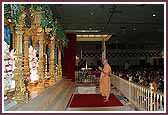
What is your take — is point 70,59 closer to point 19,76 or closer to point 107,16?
point 107,16

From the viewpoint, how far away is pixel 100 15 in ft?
41.6

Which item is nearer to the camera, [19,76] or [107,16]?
[19,76]

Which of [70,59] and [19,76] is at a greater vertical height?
[70,59]

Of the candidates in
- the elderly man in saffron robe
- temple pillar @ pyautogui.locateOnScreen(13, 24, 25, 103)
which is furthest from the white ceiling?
temple pillar @ pyautogui.locateOnScreen(13, 24, 25, 103)

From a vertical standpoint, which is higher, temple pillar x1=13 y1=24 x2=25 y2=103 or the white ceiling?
the white ceiling

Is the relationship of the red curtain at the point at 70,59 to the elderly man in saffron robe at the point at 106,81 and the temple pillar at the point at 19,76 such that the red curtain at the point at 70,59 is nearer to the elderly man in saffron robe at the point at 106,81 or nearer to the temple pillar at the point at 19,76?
the elderly man in saffron robe at the point at 106,81

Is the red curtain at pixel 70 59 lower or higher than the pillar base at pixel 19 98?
higher

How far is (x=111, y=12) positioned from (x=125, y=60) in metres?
19.4

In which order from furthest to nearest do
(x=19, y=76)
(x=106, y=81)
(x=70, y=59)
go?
(x=70, y=59) < (x=106, y=81) < (x=19, y=76)

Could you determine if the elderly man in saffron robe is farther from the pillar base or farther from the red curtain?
the red curtain

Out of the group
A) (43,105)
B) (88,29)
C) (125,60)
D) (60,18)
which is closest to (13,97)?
(43,105)

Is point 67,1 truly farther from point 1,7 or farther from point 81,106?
point 81,106

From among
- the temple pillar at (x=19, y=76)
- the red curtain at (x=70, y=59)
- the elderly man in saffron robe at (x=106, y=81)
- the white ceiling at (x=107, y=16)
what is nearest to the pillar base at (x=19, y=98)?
the temple pillar at (x=19, y=76)

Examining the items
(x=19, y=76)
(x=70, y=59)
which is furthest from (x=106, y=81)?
(x=70, y=59)
